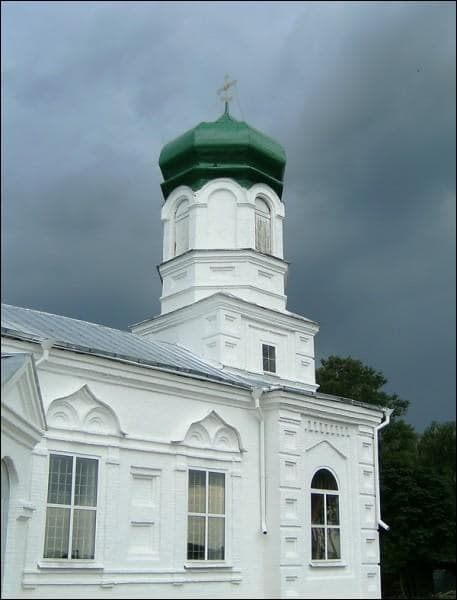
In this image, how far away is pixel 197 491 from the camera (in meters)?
14.0

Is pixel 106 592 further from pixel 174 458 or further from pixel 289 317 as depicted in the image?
pixel 289 317

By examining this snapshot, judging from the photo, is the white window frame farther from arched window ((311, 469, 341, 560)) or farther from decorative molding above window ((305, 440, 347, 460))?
arched window ((311, 469, 341, 560))

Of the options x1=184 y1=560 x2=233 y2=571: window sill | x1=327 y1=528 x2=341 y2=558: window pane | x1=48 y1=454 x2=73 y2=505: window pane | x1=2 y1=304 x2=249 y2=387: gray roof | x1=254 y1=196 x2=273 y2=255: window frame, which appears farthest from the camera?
x1=254 y1=196 x2=273 y2=255: window frame

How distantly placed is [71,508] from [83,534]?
0.48 m

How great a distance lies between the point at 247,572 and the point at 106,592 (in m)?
3.11

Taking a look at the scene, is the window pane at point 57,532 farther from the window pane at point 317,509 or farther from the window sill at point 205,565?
the window pane at point 317,509

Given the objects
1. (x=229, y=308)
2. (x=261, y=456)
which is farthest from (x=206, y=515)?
(x=229, y=308)

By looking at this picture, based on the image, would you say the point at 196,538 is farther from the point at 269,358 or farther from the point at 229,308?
the point at 229,308

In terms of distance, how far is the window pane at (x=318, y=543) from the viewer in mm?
15106

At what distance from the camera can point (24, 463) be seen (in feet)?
33.6

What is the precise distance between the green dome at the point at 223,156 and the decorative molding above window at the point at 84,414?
7956 millimetres

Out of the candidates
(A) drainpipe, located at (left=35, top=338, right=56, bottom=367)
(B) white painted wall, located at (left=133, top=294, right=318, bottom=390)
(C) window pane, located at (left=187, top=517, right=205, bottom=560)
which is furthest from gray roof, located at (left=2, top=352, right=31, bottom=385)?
(B) white painted wall, located at (left=133, top=294, right=318, bottom=390)

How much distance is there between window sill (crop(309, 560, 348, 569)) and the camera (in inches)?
584

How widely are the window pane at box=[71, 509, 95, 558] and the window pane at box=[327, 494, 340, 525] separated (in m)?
5.47
